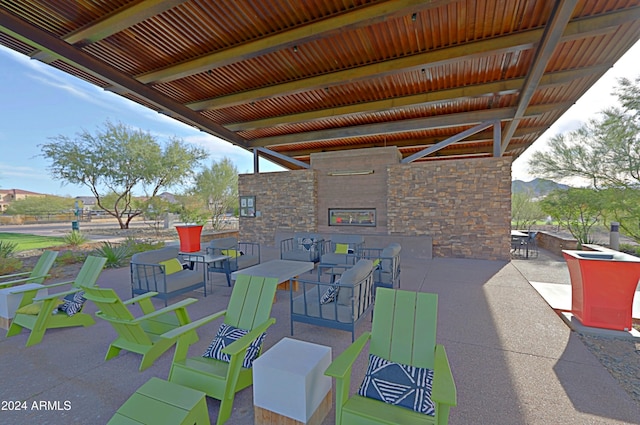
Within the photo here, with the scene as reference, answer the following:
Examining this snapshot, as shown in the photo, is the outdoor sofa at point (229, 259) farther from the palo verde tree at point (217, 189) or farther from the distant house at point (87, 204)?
the distant house at point (87, 204)

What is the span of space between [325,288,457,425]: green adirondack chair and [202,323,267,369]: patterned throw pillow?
3.14 feet

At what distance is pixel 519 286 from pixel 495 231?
126 inches

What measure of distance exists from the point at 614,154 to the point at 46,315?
14.9 meters

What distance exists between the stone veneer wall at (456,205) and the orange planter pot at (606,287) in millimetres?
4832

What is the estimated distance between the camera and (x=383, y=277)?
4637 millimetres

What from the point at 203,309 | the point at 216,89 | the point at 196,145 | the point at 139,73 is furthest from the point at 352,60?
the point at 196,145

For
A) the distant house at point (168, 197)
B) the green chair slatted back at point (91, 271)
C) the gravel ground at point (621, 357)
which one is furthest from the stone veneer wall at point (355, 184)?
the distant house at point (168, 197)

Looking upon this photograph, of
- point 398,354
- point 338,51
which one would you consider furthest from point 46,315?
point 338,51

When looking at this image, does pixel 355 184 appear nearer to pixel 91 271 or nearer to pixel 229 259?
pixel 229 259

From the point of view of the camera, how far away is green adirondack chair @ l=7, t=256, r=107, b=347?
3130mm

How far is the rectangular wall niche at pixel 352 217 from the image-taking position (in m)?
9.47

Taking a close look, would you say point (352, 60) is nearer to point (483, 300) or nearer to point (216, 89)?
point (216, 89)

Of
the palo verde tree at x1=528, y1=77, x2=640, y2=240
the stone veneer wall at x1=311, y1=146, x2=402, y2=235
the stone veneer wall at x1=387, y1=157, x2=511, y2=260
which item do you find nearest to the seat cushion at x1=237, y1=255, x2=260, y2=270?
the stone veneer wall at x1=311, y1=146, x2=402, y2=235

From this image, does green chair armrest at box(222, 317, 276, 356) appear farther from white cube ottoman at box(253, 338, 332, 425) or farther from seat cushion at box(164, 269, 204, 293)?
seat cushion at box(164, 269, 204, 293)
